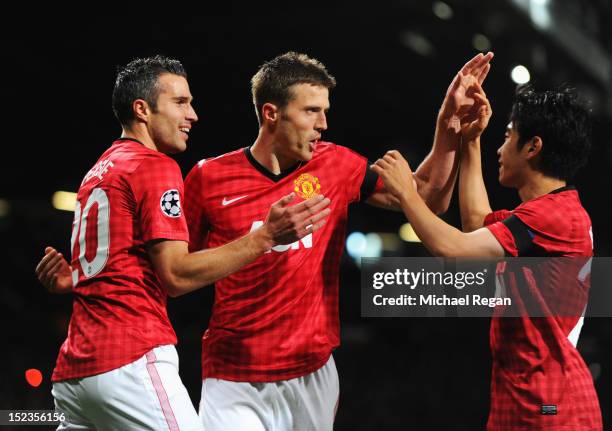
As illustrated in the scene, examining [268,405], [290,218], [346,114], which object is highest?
[346,114]

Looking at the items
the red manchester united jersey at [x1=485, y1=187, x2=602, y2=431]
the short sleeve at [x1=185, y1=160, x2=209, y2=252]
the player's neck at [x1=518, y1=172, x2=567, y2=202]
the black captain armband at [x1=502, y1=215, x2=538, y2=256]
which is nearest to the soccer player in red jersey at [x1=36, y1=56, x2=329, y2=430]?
the short sleeve at [x1=185, y1=160, x2=209, y2=252]

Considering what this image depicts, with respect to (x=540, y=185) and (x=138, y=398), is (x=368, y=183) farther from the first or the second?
(x=138, y=398)

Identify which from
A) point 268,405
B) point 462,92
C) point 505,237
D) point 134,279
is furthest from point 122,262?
point 462,92

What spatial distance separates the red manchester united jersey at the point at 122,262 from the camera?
2.98 m

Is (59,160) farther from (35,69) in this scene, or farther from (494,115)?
(494,115)

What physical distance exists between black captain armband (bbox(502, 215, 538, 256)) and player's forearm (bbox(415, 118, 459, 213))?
588 millimetres

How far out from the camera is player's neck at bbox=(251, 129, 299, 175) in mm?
3773

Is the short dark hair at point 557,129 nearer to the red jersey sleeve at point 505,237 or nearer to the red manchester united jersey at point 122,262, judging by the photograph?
the red jersey sleeve at point 505,237

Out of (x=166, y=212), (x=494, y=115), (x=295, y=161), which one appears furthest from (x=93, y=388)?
(x=494, y=115)

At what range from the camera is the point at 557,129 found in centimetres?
354

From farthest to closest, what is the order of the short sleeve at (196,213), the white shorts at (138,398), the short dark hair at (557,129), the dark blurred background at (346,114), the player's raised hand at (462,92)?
the dark blurred background at (346,114) < the player's raised hand at (462,92) < the short sleeve at (196,213) < the short dark hair at (557,129) < the white shorts at (138,398)

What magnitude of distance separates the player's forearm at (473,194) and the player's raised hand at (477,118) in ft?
0.14
